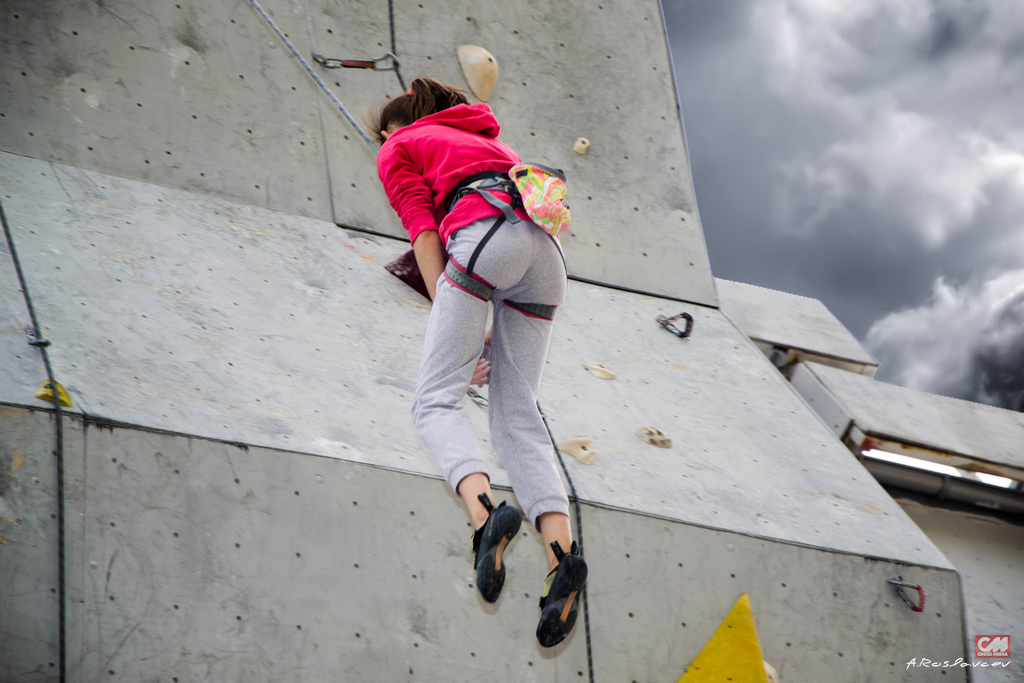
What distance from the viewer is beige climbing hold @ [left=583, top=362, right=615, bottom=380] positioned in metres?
2.21

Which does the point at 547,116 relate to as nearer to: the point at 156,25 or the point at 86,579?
the point at 156,25

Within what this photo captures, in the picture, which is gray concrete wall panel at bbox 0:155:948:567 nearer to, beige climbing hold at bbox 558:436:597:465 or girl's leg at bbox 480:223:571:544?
beige climbing hold at bbox 558:436:597:465

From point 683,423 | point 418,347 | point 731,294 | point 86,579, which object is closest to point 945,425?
point 731,294

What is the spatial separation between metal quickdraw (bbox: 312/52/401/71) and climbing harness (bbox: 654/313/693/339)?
143 cm

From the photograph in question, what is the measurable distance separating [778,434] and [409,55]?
2002 millimetres

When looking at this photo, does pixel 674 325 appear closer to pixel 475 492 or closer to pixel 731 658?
pixel 731 658

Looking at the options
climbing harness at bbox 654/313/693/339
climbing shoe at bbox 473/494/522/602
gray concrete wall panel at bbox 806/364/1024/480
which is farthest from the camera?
gray concrete wall panel at bbox 806/364/1024/480

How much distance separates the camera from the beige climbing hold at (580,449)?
178 cm

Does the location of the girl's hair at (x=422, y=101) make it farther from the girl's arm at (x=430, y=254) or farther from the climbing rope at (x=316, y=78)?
the climbing rope at (x=316, y=78)

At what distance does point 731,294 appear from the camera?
427 cm

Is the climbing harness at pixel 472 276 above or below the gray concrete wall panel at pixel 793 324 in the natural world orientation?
below

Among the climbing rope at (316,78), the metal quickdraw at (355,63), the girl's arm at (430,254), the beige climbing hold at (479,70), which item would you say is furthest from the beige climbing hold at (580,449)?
the metal quickdraw at (355,63)

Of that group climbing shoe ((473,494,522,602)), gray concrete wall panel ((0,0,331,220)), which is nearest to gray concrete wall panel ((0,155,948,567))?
gray concrete wall panel ((0,0,331,220))

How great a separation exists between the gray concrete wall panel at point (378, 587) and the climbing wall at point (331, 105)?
1.28 meters
